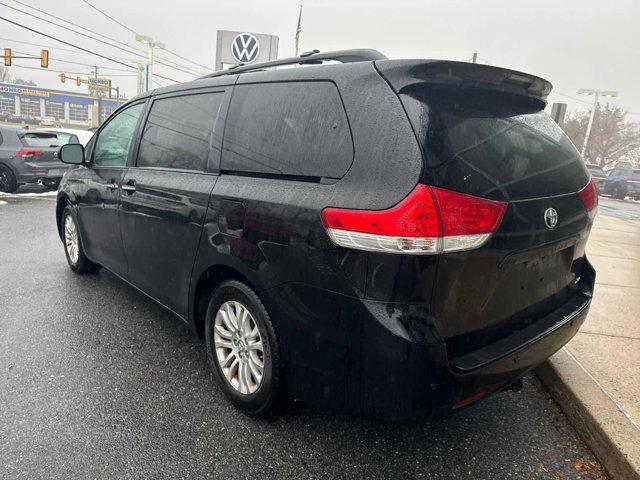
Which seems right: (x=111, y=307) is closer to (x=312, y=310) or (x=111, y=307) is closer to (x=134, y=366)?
(x=134, y=366)

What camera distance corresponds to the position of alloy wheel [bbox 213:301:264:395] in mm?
2338

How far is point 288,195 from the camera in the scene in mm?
2049

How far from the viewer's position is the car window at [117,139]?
359 centimetres

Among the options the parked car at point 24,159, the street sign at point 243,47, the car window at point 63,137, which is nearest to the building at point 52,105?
the street sign at point 243,47

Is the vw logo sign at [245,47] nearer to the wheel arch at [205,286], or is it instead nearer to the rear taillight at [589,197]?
the wheel arch at [205,286]

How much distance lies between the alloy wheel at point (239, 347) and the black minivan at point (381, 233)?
1 centimetres

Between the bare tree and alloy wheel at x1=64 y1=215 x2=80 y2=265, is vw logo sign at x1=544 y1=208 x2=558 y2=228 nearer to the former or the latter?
alloy wheel at x1=64 y1=215 x2=80 y2=265

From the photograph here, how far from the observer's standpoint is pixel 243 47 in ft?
51.4

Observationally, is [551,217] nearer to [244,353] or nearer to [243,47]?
[244,353]

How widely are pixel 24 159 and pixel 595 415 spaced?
11862 millimetres

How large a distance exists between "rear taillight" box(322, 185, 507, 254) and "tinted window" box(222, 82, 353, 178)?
10.7 inches

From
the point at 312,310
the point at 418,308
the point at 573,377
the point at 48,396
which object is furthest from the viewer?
the point at 573,377

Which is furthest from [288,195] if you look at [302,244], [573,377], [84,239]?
[84,239]

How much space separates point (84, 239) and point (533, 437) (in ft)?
13.1
